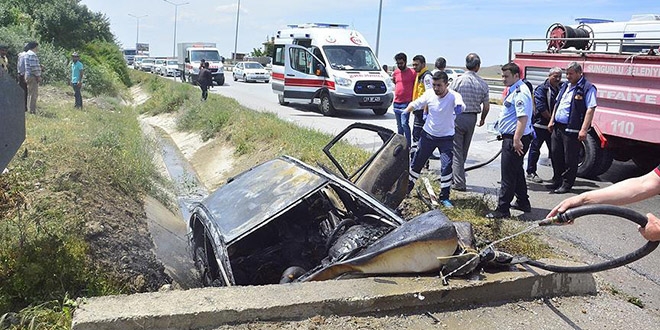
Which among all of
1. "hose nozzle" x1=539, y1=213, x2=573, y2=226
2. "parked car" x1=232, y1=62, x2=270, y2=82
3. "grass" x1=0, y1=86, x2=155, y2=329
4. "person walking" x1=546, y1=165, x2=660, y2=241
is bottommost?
"grass" x1=0, y1=86, x2=155, y2=329

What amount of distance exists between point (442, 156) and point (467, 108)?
101 cm

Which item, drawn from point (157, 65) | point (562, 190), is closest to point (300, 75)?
point (562, 190)

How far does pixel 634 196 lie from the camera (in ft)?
10.3

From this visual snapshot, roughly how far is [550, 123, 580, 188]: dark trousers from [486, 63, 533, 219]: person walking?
1.45m

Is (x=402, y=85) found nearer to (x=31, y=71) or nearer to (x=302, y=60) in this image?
(x=31, y=71)

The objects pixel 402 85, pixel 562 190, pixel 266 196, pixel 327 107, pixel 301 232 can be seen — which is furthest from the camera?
pixel 327 107

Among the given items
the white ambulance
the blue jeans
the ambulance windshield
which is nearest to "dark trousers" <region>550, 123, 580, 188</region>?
the blue jeans

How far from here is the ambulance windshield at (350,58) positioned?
17.7 metres

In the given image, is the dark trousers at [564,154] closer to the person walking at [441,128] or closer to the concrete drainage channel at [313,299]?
the person walking at [441,128]

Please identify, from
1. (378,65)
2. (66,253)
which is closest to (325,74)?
(378,65)

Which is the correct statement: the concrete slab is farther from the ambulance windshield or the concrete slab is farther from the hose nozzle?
the ambulance windshield

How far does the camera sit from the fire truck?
7910 millimetres

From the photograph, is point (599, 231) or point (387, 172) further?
point (599, 231)

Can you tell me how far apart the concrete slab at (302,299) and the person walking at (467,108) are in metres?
3.79
